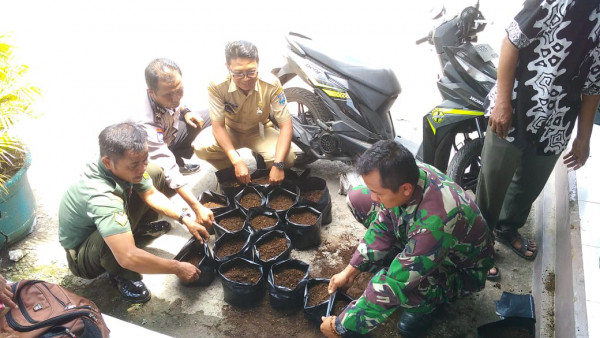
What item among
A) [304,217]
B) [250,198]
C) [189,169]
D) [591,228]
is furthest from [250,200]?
[591,228]

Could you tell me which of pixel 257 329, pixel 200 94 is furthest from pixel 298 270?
pixel 200 94

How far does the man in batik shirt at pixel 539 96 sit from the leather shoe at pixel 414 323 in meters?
0.72

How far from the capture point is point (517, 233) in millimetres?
2729

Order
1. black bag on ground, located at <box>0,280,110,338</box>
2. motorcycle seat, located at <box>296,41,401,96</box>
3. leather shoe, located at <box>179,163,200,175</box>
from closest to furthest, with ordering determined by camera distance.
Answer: black bag on ground, located at <box>0,280,110,338</box> < motorcycle seat, located at <box>296,41,401,96</box> < leather shoe, located at <box>179,163,200,175</box>

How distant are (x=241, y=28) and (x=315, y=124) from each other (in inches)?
118

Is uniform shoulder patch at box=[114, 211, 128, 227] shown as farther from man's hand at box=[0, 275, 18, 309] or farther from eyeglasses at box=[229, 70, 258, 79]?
eyeglasses at box=[229, 70, 258, 79]

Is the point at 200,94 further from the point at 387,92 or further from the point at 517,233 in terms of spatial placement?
the point at 517,233

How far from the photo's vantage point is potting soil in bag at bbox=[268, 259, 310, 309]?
237 cm

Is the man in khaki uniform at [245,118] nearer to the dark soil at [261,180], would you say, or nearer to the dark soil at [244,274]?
the dark soil at [261,180]

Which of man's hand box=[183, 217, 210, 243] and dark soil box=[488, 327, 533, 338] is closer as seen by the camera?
dark soil box=[488, 327, 533, 338]

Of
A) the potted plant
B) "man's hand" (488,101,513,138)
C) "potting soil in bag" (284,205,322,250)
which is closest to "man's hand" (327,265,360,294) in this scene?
"potting soil in bag" (284,205,322,250)

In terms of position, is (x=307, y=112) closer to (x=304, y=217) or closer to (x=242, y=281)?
(x=304, y=217)

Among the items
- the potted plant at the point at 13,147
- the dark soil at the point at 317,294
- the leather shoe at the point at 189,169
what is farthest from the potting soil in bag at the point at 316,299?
the potted plant at the point at 13,147

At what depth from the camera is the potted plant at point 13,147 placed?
2621mm
